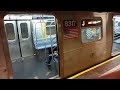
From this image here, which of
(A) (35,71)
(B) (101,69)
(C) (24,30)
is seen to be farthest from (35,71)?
(C) (24,30)

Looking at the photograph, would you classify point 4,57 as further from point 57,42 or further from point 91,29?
point 91,29

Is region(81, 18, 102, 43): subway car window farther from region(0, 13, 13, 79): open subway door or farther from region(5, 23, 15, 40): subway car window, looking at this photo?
region(5, 23, 15, 40): subway car window

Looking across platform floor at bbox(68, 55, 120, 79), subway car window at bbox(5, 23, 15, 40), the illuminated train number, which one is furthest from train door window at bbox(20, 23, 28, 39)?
platform floor at bbox(68, 55, 120, 79)

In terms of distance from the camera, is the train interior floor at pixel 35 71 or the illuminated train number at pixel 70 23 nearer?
the illuminated train number at pixel 70 23

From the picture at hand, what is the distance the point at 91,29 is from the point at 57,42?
1.61 m

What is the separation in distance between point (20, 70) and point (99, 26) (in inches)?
137

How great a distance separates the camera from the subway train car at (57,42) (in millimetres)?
3488

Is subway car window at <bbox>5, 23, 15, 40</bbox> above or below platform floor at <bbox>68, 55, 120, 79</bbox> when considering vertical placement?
above

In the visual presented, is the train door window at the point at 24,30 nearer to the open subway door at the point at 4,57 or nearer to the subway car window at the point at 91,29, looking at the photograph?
the subway car window at the point at 91,29

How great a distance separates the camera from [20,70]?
16.8 feet

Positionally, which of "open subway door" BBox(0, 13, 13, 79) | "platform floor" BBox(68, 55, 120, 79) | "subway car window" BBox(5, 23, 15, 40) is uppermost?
"subway car window" BBox(5, 23, 15, 40)

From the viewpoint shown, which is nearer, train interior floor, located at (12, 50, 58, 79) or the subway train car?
the subway train car

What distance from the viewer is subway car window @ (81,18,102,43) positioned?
4.53 m

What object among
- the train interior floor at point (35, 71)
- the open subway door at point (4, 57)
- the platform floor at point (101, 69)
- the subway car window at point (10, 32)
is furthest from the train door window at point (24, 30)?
the open subway door at point (4, 57)
